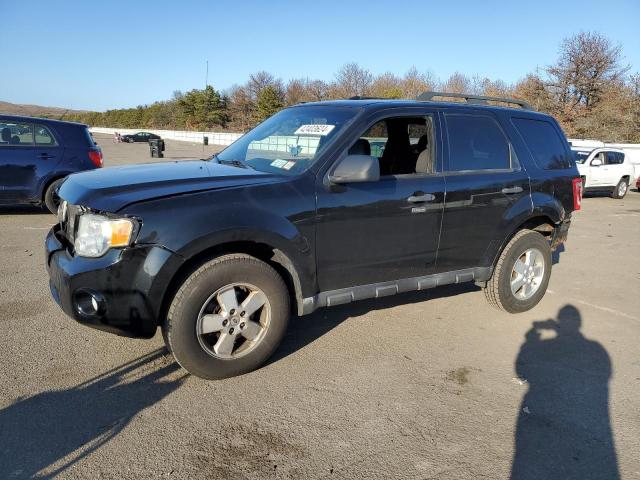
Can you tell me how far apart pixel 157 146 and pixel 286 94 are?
218ft

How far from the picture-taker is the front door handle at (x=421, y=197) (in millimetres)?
3918

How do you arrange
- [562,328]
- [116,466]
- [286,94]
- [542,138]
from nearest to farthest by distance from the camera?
1. [116,466]
2. [562,328]
3. [542,138]
4. [286,94]

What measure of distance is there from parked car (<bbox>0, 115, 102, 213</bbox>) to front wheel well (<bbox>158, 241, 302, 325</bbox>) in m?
6.19

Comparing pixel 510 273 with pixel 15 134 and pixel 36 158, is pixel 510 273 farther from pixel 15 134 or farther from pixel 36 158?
pixel 15 134

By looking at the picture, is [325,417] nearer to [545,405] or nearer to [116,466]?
[116,466]

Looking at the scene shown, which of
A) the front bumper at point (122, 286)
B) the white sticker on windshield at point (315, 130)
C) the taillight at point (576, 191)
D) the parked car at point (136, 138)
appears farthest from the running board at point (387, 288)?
the parked car at point (136, 138)

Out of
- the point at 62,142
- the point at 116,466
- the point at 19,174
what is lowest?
the point at 116,466

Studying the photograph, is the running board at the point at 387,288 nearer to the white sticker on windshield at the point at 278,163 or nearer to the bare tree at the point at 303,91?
the white sticker on windshield at the point at 278,163

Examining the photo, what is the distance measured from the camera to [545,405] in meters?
3.23

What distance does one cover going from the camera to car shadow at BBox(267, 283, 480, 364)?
4008 mm

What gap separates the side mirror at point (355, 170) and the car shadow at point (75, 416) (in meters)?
1.73

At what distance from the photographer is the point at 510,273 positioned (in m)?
4.75

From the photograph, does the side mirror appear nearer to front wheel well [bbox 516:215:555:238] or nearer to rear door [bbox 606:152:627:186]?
front wheel well [bbox 516:215:555:238]

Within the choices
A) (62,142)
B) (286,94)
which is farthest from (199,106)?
(62,142)
